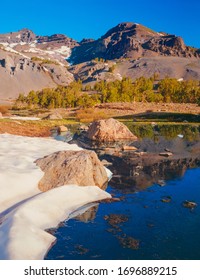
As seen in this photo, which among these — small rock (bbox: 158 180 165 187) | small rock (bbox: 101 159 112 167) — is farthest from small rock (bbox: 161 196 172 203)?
small rock (bbox: 101 159 112 167)

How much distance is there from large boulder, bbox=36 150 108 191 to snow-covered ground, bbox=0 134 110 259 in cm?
38

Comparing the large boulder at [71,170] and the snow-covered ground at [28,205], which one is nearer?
the snow-covered ground at [28,205]

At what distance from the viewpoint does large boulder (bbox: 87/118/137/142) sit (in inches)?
1490

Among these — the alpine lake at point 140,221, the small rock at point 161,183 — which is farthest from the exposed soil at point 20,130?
the small rock at point 161,183

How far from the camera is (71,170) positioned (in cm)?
1571

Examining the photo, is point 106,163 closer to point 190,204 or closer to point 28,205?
point 190,204

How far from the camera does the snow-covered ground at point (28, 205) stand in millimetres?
9461

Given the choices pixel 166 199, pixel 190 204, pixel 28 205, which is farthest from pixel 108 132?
pixel 28 205

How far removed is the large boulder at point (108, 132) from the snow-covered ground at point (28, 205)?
19724 millimetres

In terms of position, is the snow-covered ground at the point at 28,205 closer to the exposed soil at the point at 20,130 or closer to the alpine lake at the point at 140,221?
the alpine lake at the point at 140,221

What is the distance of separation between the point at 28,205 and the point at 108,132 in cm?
2653

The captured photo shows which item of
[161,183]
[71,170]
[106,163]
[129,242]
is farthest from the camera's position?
[106,163]
